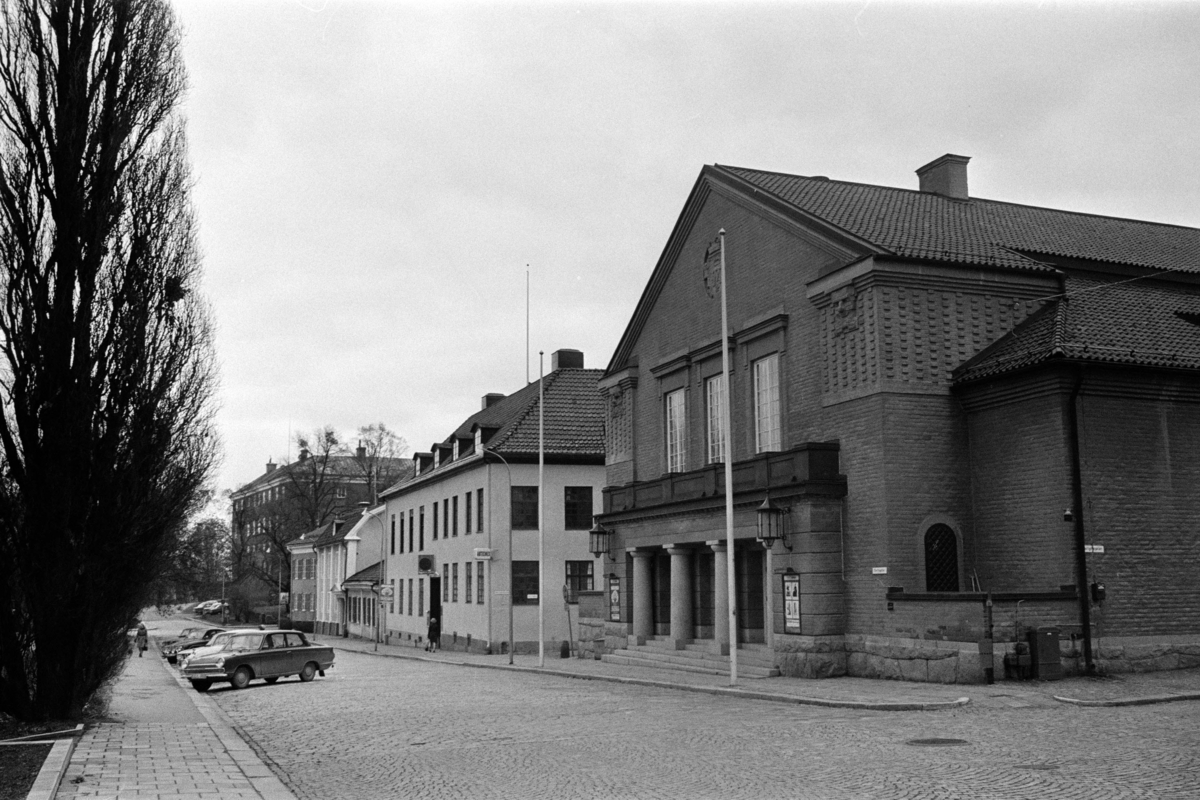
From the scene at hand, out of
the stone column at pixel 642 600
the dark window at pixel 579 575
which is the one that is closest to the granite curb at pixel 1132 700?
the stone column at pixel 642 600

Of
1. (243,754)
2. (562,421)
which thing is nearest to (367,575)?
(562,421)

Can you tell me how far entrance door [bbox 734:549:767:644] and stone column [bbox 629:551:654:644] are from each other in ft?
16.6

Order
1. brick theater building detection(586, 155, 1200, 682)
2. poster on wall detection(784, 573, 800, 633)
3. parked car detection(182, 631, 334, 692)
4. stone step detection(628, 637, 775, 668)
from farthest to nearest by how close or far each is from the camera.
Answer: parked car detection(182, 631, 334, 692) < stone step detection(628, 637, 775, 668) < poster on wall detection(784, 573, 800, 633) < brick theater building detection(586, 155, 1200, 682)

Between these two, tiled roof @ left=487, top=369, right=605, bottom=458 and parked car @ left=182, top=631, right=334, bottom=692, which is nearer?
parked car @ left=182, top=631, right=334, bottom=692

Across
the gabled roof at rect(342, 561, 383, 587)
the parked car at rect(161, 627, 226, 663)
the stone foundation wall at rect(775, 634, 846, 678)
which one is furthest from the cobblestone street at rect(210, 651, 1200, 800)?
the gabled roof at rect(342, 561, 383, 587)

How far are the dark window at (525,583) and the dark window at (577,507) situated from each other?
86.3 inches

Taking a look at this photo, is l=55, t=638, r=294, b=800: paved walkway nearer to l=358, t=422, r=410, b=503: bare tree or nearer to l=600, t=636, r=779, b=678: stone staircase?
l=600, t=636, r=779, b=678: stone staircase

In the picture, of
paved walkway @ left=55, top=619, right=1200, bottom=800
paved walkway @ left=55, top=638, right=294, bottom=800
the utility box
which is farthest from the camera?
the utility box

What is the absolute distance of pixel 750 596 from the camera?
29.4 m

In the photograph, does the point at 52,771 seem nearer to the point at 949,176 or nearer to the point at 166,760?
the point at 166,760

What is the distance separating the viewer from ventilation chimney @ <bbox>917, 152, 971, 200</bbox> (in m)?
33.5

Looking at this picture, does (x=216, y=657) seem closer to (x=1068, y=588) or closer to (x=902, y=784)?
(x=1068, y=588)

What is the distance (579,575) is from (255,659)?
16.9m

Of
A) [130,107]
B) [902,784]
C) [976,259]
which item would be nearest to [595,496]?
[976,259]
